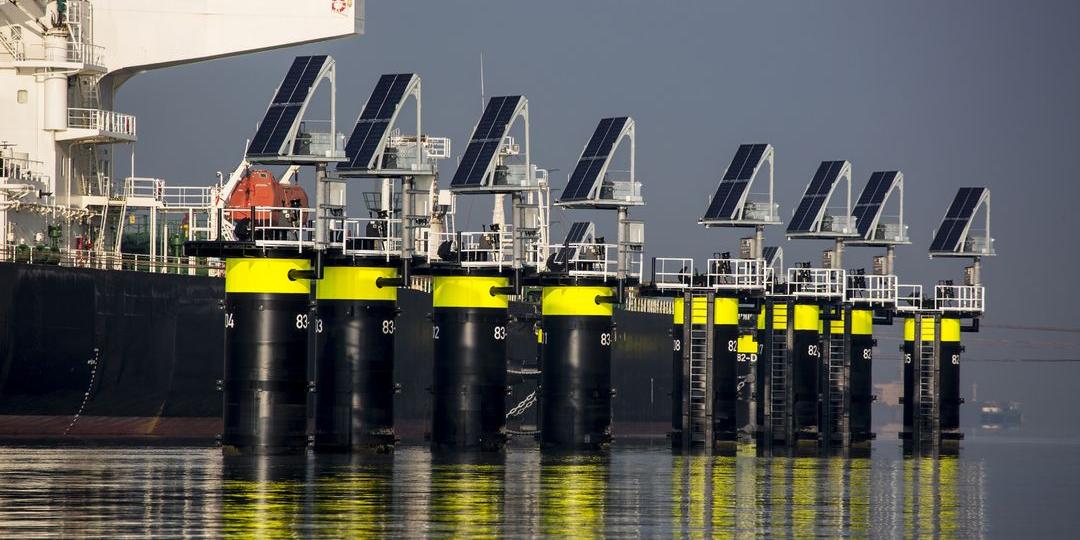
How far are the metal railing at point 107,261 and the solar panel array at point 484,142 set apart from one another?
44.5ft

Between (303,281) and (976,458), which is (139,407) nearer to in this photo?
(303,281)

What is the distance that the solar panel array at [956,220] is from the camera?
3844 inches

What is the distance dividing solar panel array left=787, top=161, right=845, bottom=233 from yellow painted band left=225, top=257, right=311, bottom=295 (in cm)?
3510

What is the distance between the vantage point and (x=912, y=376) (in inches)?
3829

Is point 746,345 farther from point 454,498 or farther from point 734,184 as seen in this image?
point 454,498

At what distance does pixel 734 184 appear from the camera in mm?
81625

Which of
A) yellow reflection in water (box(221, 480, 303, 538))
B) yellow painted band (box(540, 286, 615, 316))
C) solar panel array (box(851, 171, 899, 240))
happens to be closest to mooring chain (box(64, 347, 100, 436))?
yellow painted band (box(540, 286, 615, 316))

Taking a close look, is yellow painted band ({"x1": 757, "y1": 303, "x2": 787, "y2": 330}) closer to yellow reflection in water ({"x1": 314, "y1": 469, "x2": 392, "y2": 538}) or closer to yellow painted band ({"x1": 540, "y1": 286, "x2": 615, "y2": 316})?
yellow painted band ({"x1": 540, "y1": 286, "x2": 615, "y2": 316})

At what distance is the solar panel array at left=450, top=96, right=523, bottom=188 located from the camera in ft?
215

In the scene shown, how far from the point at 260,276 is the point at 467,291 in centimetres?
927

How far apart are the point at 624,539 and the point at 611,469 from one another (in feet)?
77.4

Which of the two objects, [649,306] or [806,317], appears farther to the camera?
[649,306]

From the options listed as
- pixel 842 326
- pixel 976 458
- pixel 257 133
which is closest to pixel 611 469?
pixel 257 133

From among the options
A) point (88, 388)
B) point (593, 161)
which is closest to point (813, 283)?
point (593, 161)
